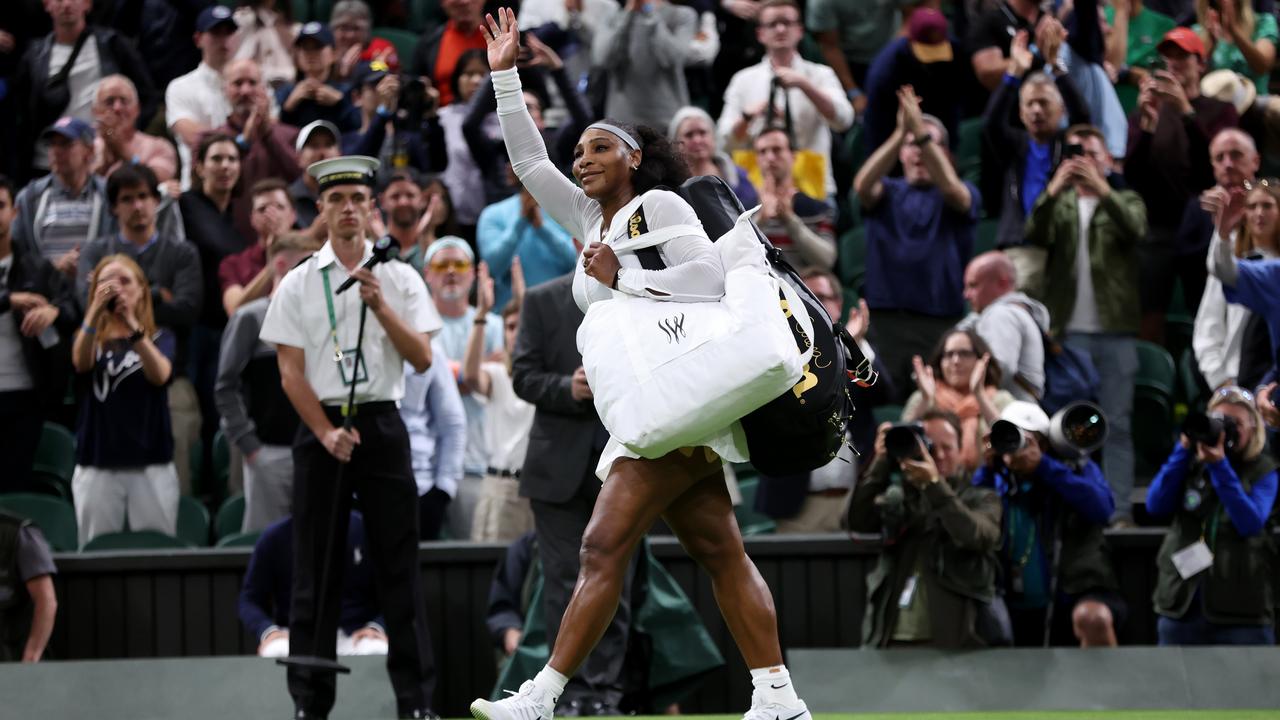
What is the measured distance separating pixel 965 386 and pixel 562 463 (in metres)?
2.28

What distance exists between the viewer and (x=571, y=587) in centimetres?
666

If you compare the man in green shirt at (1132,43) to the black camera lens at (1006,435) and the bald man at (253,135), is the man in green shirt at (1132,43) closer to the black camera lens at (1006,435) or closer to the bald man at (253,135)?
the black camera lens at (1006,435)

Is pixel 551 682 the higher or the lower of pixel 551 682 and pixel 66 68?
the lower

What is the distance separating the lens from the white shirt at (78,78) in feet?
36.6

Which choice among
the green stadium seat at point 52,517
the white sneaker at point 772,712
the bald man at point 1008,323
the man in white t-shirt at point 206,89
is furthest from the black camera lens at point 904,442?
the man in white t-shirt at point 206,89

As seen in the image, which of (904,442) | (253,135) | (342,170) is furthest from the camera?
(253,135)

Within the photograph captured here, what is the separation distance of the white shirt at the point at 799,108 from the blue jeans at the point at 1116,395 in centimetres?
199

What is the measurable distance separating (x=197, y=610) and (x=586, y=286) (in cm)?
357

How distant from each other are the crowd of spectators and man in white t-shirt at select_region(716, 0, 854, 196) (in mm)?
29

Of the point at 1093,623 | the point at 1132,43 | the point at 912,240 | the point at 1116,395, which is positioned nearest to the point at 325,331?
the point at 1093,623

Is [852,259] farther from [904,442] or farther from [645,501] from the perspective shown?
[645,501]

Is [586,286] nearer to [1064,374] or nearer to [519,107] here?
[519,107]

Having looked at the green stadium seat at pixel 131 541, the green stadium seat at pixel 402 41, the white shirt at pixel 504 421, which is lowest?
the green stadium seat at pixel 131 541

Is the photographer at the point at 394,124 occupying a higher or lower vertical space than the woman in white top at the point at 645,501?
higher
